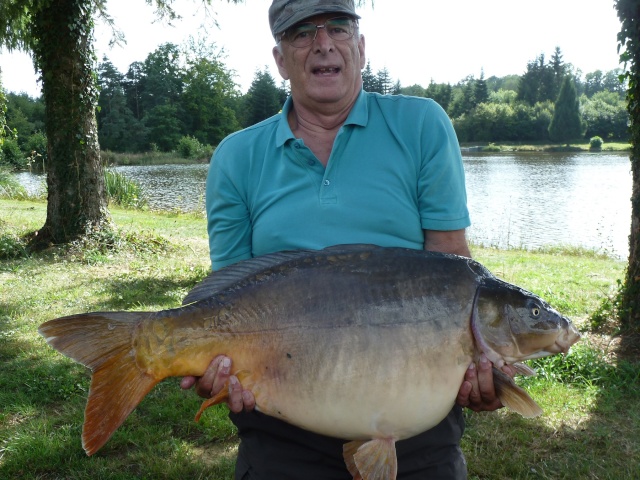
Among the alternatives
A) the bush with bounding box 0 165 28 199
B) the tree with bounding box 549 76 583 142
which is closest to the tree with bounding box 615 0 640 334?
the bush with bounding box 0 165 28 199

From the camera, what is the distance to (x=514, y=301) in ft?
6.49

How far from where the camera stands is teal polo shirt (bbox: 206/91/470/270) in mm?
2199

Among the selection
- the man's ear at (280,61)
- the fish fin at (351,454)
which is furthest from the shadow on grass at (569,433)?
A: the man's ear at (280,61)

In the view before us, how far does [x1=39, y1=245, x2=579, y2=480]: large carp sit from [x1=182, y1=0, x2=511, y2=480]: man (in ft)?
0.57

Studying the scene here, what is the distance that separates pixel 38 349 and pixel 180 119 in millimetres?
63881

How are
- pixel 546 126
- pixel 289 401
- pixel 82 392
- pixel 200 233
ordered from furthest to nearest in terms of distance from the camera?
1. pixel 546 126
2. pixel 200 233
3. pixel 82 392
4. pixel 289 401

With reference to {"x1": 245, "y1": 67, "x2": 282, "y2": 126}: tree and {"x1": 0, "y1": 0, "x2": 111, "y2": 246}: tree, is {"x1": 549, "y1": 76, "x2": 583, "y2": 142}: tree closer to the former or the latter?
{"x1": 245, "y1": 67, "x2": 282, "y2": 126}: tree

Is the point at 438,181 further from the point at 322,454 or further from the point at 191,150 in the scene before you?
the point at 191,150

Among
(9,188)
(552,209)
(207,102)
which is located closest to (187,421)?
(552,209)

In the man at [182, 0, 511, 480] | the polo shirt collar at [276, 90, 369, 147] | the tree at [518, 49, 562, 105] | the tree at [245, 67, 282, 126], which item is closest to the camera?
the man at [182, 0, 511, 480]

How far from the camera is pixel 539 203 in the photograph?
18.9 metres

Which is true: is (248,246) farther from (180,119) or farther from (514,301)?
(180,119)

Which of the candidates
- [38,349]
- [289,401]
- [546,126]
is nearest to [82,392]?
[38,349]

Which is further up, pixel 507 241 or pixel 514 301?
pixel 514 301
